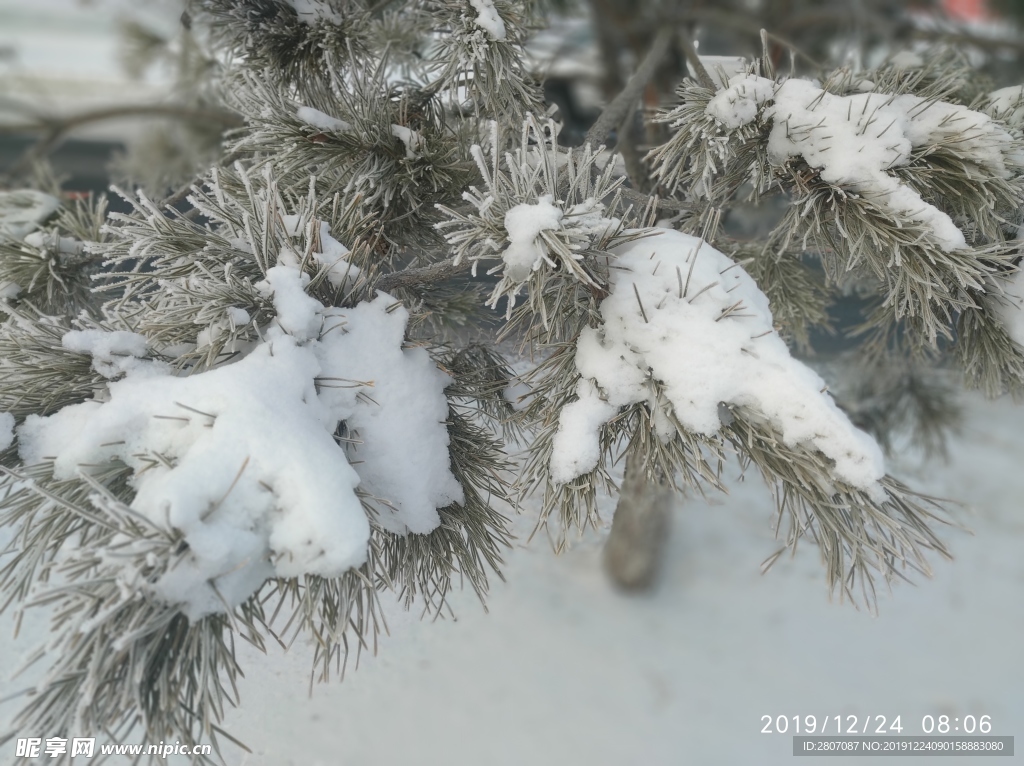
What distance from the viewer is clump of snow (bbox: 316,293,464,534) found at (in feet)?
1.35

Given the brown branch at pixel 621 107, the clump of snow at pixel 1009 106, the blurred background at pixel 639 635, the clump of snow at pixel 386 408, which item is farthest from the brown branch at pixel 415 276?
the clump of snow at pixel 1009 106

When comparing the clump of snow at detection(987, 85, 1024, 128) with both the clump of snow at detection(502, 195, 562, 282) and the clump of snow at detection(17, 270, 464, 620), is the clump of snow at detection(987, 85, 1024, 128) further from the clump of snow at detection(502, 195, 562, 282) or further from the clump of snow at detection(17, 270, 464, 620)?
the clump of snow at detection(17, 270, 464, 620)

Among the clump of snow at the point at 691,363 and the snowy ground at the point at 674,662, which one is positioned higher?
the clump of snow at the point at 691,363

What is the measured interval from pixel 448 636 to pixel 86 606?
0.59 metres

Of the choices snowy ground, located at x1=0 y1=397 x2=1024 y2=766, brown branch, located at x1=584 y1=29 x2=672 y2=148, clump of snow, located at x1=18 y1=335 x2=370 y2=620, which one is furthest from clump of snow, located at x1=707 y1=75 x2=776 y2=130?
snowy ground, located at x1=0 y1=397 x2=1024 y2=766

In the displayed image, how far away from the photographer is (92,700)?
29 cm

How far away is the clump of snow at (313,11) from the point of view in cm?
53

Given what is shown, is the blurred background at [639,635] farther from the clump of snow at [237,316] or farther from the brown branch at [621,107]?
the clump of snow at [237,316]

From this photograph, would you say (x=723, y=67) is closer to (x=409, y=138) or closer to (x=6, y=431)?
(x=409, y=138)

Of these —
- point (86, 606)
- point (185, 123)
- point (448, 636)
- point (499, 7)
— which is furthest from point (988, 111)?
point (185, 123)

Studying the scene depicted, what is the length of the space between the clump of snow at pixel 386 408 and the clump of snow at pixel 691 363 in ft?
0.30

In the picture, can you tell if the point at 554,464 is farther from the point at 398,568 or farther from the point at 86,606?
the point at 86,606

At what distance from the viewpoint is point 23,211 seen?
0.59m

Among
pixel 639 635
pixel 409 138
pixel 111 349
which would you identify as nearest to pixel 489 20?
pixel 409 138
